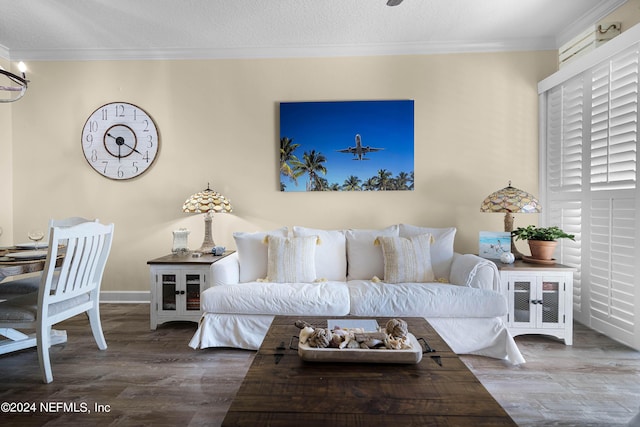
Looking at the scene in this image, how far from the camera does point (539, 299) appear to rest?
103 inches

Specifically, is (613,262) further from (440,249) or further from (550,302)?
(440,249)

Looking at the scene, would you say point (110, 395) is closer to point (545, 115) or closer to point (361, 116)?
point (361, 116)

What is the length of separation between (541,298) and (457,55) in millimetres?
2403

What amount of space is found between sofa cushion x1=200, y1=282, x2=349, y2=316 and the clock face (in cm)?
190

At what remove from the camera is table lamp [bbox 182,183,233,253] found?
313cm

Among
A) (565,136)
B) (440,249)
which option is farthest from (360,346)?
(565,136)

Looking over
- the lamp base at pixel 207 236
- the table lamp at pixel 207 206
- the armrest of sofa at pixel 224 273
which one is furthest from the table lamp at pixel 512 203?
the lamp base at pixel 207 236

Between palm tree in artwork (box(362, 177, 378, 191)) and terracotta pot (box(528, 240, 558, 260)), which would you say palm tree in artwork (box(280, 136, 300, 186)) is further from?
terracotta pot (box(528, 240, 558, 260))

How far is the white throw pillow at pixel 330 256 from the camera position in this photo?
2922mm

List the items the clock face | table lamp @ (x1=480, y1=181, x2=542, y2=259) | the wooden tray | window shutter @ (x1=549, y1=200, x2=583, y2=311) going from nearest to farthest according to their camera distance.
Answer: the wooden tray → table lamp @ (x1=480, y1=181, x2=542, y2=259) → window shutter @ (x1=549, y1=200, x2=583, y2=311) → the clock face

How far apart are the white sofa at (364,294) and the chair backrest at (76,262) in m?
0.76

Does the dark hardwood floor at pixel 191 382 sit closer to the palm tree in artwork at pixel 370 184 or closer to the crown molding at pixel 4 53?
the palm tree in artwork at pixel 370 184

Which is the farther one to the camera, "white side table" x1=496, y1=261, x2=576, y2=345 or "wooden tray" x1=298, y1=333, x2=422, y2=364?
"white side table" x1=496, y1=261, x2=576, y2=345

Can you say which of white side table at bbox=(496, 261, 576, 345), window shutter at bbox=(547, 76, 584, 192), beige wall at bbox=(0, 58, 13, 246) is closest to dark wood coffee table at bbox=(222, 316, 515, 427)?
white side table at bbox=(496, 261, 576, 345)
